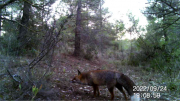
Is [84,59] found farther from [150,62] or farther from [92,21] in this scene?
[150,62]

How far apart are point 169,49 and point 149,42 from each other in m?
1.89

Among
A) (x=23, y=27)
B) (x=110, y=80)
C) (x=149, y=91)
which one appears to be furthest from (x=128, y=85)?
(x=23, y=27)

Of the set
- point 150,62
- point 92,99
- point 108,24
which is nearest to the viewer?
point 92,99

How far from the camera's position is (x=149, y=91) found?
5445 mm

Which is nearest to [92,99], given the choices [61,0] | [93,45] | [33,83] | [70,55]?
[33,83]

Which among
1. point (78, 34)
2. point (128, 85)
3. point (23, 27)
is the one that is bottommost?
point (128, 85)

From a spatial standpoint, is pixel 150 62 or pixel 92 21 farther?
pixel 92 21

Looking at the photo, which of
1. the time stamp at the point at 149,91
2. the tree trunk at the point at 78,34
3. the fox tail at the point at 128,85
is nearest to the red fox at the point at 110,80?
the fox tail at the point at 128,85

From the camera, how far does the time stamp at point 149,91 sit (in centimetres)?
481

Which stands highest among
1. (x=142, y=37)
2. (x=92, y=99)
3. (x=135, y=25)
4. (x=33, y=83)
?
(x=135, y=25)

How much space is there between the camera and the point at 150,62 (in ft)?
38.3
